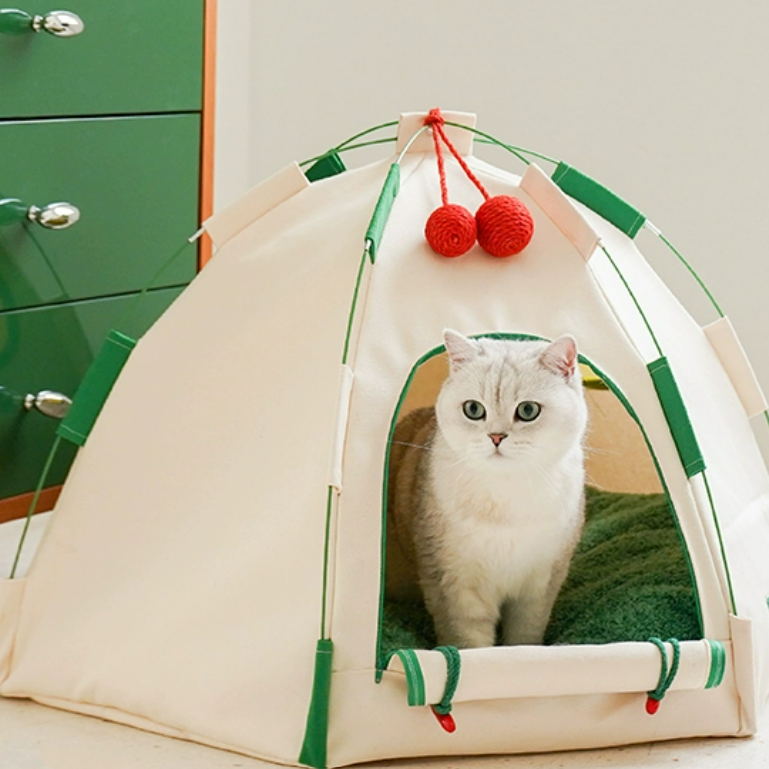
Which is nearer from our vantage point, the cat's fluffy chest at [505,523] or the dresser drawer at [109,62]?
the cat's fluffy chest at [505,523]

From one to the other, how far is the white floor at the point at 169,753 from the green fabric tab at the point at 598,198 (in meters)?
0.67

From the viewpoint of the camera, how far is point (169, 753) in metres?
1.36

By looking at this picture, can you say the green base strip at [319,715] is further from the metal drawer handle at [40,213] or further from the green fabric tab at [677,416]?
the metal drawer handle at [40,213]

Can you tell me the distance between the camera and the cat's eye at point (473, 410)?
141 centimetres

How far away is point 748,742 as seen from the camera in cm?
144

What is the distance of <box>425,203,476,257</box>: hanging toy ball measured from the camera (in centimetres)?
146

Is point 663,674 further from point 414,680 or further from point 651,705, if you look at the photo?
point 414,680

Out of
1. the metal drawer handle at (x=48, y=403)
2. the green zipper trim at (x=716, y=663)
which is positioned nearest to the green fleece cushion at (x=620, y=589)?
the green zipper trim at (x=716, y=663)

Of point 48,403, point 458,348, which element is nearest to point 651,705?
point 458,348

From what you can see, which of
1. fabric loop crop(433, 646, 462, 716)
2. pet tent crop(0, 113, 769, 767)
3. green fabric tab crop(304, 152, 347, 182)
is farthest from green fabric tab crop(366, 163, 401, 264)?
fabric loop crop(433, 646, 462, 716)

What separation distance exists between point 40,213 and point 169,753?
89 cm

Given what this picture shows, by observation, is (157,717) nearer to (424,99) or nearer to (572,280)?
(572,280)

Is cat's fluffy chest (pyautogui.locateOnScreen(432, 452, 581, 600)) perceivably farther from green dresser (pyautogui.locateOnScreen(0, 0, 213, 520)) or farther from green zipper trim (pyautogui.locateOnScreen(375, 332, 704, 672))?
green dresser (pyautogui.locateOnScreen(0, 0, 213, 520))

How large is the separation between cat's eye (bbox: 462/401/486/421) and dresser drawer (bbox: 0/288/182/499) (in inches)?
33.6
